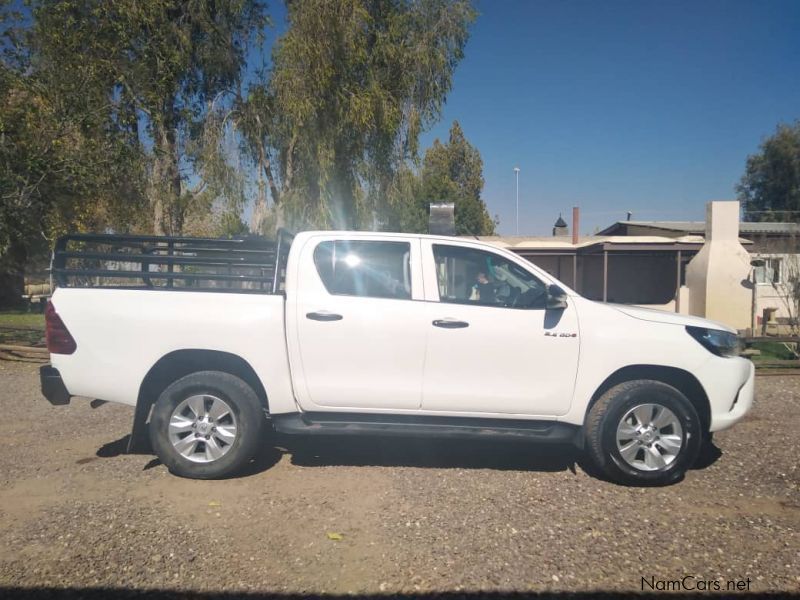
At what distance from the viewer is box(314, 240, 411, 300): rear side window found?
16.0 feet

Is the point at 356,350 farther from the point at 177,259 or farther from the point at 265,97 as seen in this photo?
the point at 265,97

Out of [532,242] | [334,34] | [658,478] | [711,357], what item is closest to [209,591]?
[658,478]

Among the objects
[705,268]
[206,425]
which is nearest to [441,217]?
[206,425]

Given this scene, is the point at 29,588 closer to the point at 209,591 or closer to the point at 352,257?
the point at 209,591

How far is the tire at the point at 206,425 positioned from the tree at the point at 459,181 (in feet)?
105

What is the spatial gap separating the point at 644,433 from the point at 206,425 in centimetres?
343

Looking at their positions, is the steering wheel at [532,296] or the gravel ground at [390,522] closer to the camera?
the gravel ground at [390,522]

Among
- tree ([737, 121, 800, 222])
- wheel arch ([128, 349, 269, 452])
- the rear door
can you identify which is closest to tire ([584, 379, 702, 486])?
the rear door

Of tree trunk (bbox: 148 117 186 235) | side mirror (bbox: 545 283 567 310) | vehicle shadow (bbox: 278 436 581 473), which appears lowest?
vehicle shadow (bbox: 278 436 581 473)

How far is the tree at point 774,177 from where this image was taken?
1647 inches

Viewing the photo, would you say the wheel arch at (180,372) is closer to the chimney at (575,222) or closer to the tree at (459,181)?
the chimney at (575,222)

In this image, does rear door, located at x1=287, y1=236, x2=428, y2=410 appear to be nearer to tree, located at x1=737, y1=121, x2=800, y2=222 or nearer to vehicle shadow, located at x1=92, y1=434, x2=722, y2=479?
vehicle shadow, located at x1=92, y1=434, x2=722, y2=479

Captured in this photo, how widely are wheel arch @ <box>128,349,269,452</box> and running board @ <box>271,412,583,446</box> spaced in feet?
1.29

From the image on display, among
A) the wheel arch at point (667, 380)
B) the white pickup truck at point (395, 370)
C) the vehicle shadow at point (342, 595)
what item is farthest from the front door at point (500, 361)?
the vehicle shadow at point (342, 595)
